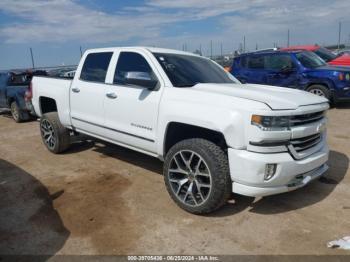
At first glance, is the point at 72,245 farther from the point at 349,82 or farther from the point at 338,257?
the point at 349,82

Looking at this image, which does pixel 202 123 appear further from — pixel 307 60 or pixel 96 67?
pixel 307 60

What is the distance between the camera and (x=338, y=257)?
9.57 ft

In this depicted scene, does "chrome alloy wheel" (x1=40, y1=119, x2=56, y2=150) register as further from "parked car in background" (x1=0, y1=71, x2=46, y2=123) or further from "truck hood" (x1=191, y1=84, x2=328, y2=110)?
"parked car in background" (x1=0, y1=71, x2=46, y2=123)

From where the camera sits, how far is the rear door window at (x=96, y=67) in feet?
16.6

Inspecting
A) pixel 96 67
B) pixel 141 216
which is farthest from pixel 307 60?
pixel 141 216

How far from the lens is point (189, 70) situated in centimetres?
453

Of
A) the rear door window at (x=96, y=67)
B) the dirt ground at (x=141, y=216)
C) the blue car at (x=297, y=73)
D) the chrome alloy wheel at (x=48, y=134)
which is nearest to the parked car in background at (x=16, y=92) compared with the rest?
the chrome alloy wheel at (x=48, y=134)

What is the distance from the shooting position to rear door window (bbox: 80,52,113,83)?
16.6 feet

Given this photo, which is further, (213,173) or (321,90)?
(321,90)

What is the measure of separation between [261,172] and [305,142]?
0.72 m


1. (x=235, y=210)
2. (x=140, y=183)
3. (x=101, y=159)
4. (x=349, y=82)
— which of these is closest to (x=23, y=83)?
(x=101, y=159)

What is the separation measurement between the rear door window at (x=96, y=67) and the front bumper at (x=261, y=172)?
2608 millimetres

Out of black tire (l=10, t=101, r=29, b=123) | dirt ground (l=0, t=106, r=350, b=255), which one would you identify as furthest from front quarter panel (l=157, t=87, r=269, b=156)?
black tire (l=10, t=101, r=29, b=123)

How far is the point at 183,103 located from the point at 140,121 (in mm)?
772
